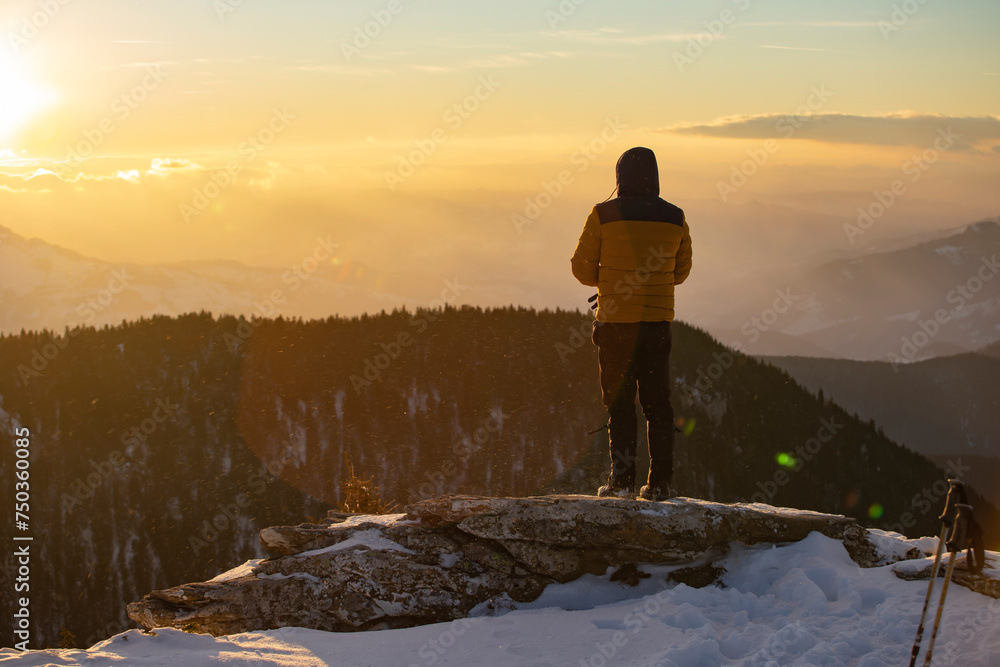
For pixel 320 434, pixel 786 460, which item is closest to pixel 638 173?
pixel 320 434

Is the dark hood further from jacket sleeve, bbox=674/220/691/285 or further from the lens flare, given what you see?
the lens flare

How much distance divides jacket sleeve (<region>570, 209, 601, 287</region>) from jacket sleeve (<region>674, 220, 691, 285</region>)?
0.94 meters

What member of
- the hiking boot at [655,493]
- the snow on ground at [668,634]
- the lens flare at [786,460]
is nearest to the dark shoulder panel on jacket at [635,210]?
the hiking boot at [655,493]

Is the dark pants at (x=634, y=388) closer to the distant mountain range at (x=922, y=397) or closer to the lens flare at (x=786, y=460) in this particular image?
the lens flare at (x=786, y=460)

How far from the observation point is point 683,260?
827 cm

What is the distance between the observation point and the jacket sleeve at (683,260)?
824 centimetres

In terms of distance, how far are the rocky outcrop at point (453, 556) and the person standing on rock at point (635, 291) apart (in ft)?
2.46

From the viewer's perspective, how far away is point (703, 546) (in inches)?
295

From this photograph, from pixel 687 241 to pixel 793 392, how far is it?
25052 millimetres

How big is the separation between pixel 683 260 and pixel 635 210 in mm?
890

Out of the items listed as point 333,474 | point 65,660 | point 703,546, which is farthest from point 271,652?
point 333,474

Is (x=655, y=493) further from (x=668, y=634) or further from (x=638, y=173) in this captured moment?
(x=638, y=173)

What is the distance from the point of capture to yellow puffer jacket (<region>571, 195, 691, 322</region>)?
7.86 meters

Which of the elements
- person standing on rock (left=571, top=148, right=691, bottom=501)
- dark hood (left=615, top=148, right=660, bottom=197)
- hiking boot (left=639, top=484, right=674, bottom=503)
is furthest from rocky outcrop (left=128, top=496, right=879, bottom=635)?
dark hood (left=615, top=148, right=660, bottom=197)
